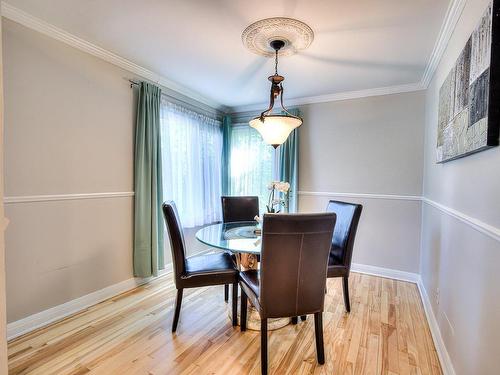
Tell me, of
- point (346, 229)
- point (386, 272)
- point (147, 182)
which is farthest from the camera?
point (386, 272)

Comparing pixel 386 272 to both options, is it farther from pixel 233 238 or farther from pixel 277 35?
pixel 277 35

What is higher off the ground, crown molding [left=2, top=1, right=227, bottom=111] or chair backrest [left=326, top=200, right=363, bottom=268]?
crown molding [left=2, top=1, right=227, bottom=111]

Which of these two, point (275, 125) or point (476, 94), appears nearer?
point (476, 94)

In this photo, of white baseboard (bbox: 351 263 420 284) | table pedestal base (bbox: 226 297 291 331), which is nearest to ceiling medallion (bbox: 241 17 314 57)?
table pedestal base (bbox: 226 297 291 331)

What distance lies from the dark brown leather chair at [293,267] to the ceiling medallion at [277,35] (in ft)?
4.69

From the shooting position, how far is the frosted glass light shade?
7.37 ft

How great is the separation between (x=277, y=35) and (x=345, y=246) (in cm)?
187

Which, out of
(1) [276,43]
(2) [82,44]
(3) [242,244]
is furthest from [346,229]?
(2) [82,44]

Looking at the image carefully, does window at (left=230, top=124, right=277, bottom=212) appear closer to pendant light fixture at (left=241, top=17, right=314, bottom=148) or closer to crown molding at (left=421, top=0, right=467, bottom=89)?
pendant light fixture at (left=241, top=17, right=314, bottom=148)

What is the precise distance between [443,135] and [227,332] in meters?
2.28

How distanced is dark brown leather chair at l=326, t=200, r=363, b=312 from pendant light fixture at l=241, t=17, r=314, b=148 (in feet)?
3.00

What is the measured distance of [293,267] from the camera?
5.46 feet

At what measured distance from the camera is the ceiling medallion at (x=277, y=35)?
1.97 metres

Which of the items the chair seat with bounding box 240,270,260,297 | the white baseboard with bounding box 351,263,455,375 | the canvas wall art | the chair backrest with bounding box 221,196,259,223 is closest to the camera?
the canvas wall art
